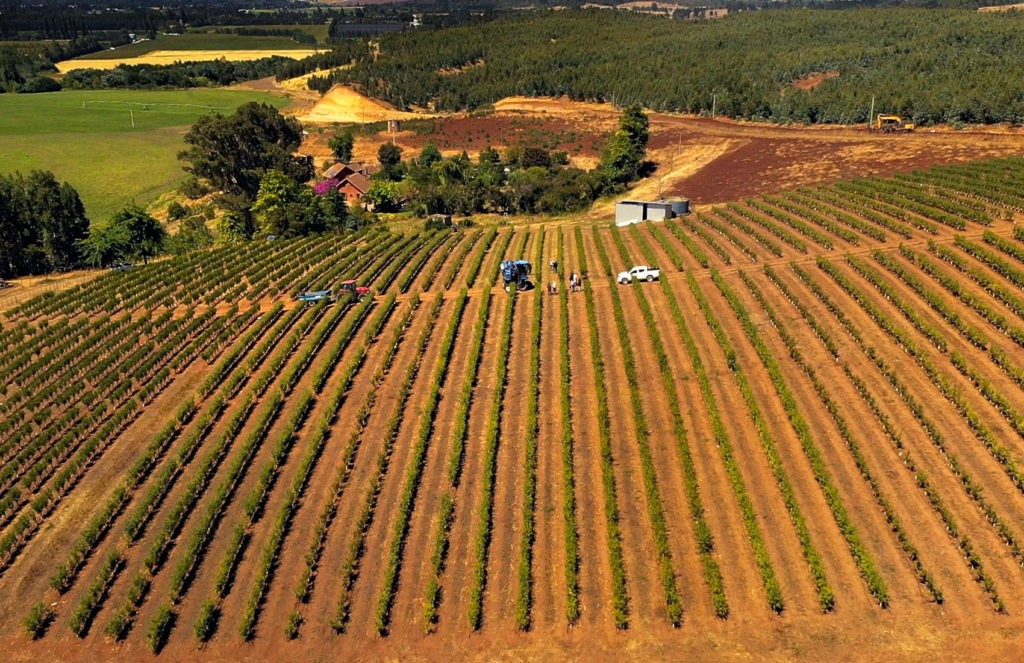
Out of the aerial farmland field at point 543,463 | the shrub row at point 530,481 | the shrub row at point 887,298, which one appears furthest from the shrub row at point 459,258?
the shrub row at point 887,298

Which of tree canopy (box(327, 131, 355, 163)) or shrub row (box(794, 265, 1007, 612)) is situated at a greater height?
tree canopy (box(327, 131, 355, 163))

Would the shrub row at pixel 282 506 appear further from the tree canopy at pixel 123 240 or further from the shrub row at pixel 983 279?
the tree canopy at pixel 123 240

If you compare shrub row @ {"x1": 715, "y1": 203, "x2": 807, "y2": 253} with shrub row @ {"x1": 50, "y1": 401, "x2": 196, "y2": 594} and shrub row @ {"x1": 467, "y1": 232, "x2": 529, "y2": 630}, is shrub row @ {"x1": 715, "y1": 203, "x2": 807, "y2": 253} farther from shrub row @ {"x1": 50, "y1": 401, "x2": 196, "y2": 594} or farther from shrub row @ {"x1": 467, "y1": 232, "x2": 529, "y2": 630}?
shrub row @ {"x1": 50, "y1": 401, "x2": 196, "y2": 594}

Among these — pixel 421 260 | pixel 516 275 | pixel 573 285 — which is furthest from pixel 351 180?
pixel 573 285

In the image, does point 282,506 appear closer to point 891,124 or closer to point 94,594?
point 94,594

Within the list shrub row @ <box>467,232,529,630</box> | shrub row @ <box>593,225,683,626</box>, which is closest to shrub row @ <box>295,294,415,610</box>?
shrub row @ <box>467,232,529,630</box>

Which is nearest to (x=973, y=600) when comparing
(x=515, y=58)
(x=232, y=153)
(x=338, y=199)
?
(x=338, y=199)
